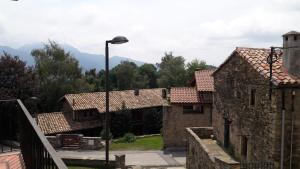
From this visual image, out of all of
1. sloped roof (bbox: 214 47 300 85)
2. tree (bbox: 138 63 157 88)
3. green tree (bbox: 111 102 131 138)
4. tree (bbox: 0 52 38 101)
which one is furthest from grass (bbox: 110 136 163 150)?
tree (bbox: 138 63 157 88)

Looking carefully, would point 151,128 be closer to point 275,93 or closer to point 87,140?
point 87,140

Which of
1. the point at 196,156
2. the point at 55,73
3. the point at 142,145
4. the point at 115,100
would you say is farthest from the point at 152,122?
the point at 196,156

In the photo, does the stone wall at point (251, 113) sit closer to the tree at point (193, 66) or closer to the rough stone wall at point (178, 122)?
the rough stone wall at point (178, 122)

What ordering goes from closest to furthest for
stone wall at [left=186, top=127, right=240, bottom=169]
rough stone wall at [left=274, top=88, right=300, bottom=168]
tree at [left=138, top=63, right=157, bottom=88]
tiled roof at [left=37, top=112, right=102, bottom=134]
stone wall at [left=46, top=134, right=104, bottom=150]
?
1. stone wall at [left=186, top=127, right=240, bottom=169]
2. rough stone wall at [left=274, top=88, right=300, bottom=168]
3. stone wall at [left=46, top=134, right=104, bottom=150]
4. tiled roof at [left=37, top=112, right=102, bottom=134]
5. tree at [left=138, top=63, right=157, bottom=88]

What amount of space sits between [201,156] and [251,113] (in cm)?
314

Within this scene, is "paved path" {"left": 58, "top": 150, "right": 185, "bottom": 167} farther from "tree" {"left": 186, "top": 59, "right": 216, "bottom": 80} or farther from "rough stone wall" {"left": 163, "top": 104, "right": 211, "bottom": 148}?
"tree" {"left": 186, "top": 59, "right": 216, "bottom": 80}

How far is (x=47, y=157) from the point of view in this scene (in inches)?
154

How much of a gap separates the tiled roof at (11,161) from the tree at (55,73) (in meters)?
42.5

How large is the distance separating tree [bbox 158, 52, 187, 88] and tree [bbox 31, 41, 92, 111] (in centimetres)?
1874

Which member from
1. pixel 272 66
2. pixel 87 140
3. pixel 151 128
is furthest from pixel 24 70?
pixel 272 66

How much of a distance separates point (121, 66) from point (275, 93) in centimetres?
6247

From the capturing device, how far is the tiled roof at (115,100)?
4256 cm

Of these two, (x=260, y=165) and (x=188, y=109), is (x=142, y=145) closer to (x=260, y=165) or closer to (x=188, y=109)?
(x=188, y=109)

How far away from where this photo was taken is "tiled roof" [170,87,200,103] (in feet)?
113
